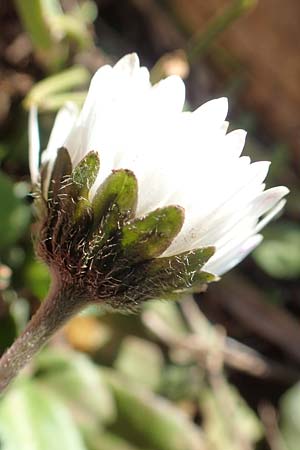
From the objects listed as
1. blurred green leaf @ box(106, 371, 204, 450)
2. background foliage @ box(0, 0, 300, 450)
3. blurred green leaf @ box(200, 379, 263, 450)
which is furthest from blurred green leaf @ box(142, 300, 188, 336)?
blurred green leaf @ box(106, 371, 204, 450)

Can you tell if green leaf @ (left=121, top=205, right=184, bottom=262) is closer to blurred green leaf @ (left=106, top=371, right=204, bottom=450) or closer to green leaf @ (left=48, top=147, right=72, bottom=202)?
green leaf @ (left=48, top=147, right=72, bottom=202)

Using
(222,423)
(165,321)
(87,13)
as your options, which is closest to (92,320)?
(165,321)

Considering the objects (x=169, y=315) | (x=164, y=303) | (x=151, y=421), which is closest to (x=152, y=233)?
(x=151, y=421)

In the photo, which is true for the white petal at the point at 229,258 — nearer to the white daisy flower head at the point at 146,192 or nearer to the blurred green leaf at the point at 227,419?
the white daisy flower head at the point at 146,192

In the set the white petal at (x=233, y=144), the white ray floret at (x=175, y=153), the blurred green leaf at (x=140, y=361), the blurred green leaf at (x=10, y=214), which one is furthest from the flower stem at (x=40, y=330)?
the blurred green leaf at (x=140, y=361)

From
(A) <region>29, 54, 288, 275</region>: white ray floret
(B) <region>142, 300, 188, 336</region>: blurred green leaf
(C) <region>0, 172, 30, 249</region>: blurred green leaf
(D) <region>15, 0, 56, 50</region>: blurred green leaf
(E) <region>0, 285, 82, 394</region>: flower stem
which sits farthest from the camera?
(B) <region>142, 300, 188, 336</region>: blurred green leaf

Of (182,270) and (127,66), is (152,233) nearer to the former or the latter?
(182,270)
